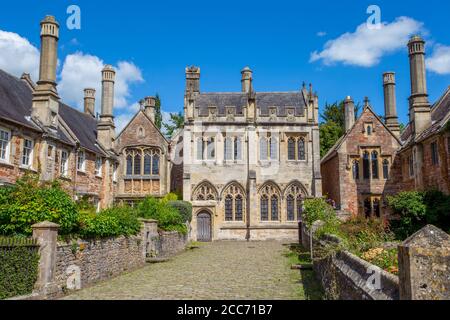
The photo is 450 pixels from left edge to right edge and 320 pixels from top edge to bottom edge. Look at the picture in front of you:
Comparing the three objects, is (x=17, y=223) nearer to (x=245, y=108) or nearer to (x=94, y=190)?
(x=94, y=190)

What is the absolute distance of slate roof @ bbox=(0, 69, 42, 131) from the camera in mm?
21945

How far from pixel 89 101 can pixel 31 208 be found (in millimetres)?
30544

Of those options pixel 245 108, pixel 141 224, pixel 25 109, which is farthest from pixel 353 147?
pixel 25 109

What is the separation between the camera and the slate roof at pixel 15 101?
864 inches

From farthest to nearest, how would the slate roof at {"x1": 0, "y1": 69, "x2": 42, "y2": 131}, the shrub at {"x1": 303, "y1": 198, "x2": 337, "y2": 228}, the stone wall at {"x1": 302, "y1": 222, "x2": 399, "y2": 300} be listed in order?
the slate roof at {"x1": 0, "y1": 69, "x2": 42, "y2": 131}, the shrub at {"x1": 303, "y1": 198, "x2": 337, "y2": 228}, the stone wall at {"x1": 302, "y1": 222, "x2": 399, "y2": 300}

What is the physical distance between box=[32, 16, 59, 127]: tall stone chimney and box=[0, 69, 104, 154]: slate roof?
0.68 m

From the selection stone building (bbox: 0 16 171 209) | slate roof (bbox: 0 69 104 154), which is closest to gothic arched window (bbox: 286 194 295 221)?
stone building (bbox: 0 16 171 209)

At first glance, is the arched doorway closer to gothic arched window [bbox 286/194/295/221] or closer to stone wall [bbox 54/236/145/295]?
gothic arched window [bbox 286/194/295/221]

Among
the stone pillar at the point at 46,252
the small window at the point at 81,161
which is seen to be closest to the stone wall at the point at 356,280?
the stone pillar at the point at 46,252

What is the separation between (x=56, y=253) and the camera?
1188 centimetres

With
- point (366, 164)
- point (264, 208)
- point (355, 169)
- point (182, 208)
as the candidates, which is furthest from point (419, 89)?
point (182, 208)

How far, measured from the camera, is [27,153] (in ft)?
76.5

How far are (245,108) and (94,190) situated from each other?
14264 mm

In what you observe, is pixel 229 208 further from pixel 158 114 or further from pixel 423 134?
pixel 158 114
